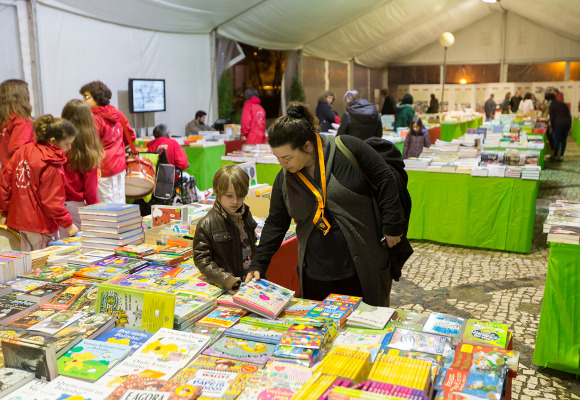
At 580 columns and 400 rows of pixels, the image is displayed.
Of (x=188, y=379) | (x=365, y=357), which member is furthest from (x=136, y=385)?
(x=365, y=357)

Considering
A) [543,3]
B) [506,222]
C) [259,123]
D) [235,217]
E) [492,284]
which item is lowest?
[492,284]

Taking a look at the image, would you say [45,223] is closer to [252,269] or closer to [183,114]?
[252,269]

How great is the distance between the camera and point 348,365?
52.8 inches

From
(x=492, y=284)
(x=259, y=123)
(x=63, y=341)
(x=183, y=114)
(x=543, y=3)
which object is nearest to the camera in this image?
(x=63, y=341)

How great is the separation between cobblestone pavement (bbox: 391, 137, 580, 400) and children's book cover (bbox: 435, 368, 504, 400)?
1.50 m

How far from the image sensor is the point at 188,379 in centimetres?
147

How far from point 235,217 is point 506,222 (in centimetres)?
361

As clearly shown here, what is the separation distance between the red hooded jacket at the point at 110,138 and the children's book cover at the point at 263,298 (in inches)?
115

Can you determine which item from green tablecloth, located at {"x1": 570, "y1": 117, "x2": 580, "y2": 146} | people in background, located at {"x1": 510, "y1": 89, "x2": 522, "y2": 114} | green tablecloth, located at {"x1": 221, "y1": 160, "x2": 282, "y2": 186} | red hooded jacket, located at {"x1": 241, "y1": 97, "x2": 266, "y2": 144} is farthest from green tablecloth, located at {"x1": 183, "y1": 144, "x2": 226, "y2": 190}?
green tablecloth, located at {"x1": 570, "y1": 117, "x2": 580, "y2": 146}

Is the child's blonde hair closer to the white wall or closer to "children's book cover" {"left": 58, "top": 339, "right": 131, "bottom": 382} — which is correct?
"children's book cover" {"left": 58, "top": 339, "right": 131, "bottom": 382}

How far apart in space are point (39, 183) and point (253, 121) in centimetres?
536

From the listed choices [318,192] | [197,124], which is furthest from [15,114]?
[197,124]

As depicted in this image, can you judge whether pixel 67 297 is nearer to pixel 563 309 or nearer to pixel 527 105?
pixel 563 309

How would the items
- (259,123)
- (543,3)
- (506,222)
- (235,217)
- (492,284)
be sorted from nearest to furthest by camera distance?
1. (235,217)
2. (492,284)
3. (506,222)
4. (259,123)
5. (543,3)
